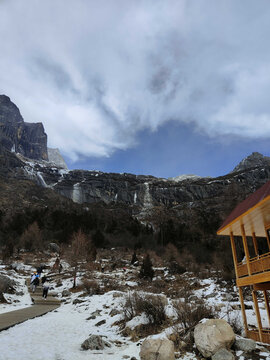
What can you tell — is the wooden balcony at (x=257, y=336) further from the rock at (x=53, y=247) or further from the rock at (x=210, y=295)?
the rock at (x=53, y=247)

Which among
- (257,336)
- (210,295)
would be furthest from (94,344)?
(210,295)

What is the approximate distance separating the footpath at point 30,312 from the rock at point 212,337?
6672 mm

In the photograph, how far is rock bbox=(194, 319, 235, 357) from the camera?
6.45m

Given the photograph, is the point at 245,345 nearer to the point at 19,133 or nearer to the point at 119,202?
the point at 119,202

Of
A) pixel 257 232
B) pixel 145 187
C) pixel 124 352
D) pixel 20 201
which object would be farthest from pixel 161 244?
pixel 145 187

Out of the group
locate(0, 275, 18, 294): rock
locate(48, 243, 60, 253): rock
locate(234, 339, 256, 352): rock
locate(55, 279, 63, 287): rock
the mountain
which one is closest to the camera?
locate(234, 339, 256, 352): rock

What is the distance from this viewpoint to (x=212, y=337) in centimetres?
654

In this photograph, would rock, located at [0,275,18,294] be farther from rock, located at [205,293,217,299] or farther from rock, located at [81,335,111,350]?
rock, located at [205,293,217,299]

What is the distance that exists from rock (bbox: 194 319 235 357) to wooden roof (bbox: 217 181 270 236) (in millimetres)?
3880

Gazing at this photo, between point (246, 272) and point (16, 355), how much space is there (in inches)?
337

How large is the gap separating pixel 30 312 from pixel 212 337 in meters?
9.95

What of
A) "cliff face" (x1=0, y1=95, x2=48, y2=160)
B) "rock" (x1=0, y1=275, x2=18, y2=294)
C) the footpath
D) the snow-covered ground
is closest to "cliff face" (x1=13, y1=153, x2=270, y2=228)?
"cliff face" (x1=0, y1=95, x2=48, y2=160)

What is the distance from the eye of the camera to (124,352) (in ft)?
24.7

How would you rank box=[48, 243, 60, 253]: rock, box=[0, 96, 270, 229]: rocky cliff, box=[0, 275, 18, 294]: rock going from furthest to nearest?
1. box=[0, 96, 270, 229]: rocky cliff
2. box=[48, 243, 60, 253]: rock
3. box=[0, 275, 18, 294]: rock
